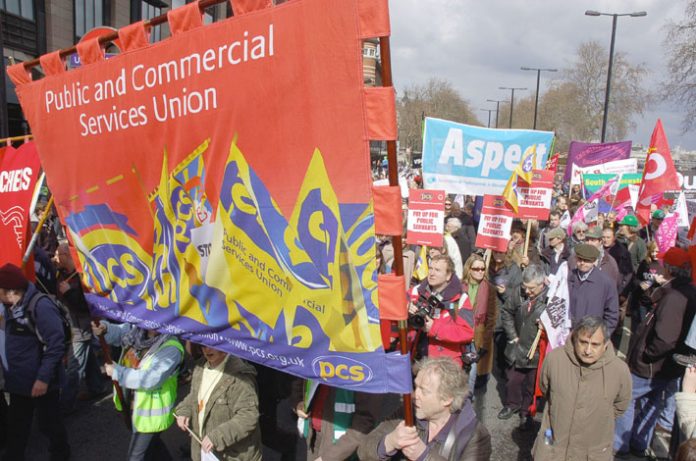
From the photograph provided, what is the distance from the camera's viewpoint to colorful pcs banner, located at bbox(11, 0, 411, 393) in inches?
86.2

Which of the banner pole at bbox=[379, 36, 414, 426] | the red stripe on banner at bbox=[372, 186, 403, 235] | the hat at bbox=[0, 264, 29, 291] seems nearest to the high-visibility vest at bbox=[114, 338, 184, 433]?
the hat at bbox=[0, 264, 29, 291]

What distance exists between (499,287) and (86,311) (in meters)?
4.22

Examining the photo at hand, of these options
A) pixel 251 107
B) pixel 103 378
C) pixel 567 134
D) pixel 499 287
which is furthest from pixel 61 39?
pixel 567 134

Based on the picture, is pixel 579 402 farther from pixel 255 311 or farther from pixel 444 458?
pixel 255 311

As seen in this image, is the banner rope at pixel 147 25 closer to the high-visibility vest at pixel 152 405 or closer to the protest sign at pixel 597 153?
the high-visibility vest at pixel 152 405

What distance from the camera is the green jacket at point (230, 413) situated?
327cm

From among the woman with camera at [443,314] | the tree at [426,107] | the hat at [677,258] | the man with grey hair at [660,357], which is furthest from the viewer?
the tree at [426,107]

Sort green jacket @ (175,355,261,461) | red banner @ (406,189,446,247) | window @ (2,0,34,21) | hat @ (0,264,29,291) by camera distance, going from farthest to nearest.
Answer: window @ (2,0,34,21)
red banner @ (406,189,446,247)
hat @ (0,264,29,291)
green jacket @ (175,355,261,461)

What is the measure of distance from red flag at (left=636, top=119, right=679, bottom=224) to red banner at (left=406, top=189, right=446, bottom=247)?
345 cm

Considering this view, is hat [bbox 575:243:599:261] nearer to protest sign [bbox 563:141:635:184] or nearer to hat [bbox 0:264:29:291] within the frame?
hat [bbox 0:264:29:291]

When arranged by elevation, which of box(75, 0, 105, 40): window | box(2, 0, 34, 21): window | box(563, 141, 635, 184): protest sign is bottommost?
box(563, 141, 635, 184): protest sign

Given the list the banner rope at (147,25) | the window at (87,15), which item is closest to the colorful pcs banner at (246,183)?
the banner rope at (147,25)

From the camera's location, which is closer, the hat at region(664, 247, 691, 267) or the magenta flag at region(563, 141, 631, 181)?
the hat at region(664, 247, 691, 267)

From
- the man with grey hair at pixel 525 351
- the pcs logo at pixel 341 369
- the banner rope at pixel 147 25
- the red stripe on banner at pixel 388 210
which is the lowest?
the man with grey hair at pixel 525 351
